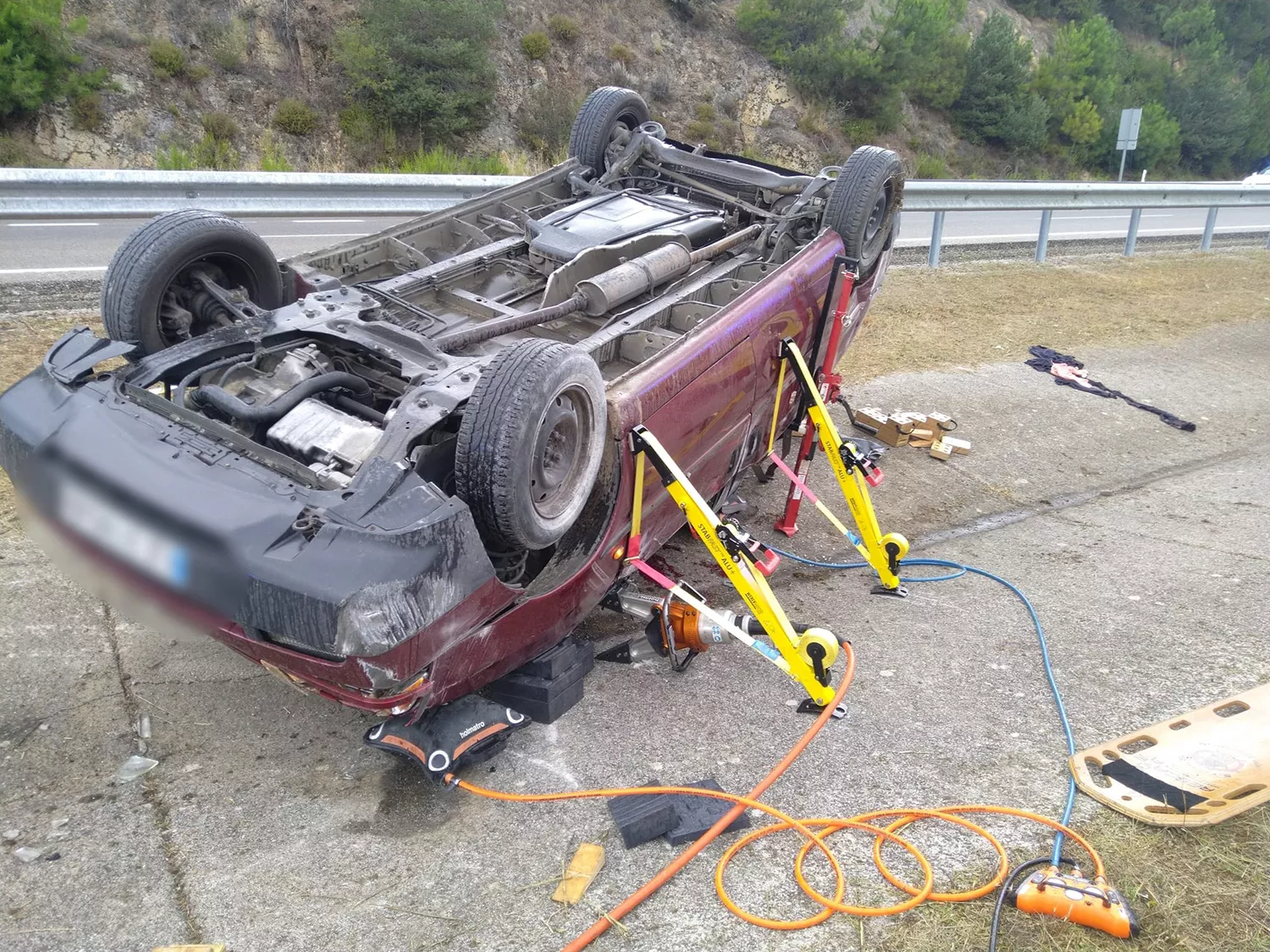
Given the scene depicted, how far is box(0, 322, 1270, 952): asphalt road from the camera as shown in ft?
8.18

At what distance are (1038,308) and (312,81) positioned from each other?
16272 mm

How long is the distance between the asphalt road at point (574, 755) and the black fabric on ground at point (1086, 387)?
2086mm

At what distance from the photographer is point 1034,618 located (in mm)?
4180

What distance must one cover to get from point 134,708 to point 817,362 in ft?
10.8

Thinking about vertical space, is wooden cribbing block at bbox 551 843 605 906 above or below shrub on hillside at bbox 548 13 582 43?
below

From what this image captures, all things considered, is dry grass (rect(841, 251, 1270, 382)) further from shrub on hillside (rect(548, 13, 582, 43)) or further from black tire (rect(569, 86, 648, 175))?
shrub on hillside (rect(548, 13, 582, 43))

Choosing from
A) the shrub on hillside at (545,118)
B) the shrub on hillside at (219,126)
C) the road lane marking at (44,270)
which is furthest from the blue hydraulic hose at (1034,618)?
the shrub on hillside at (545,118)

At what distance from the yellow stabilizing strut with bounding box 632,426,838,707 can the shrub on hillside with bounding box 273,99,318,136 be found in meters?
18.3

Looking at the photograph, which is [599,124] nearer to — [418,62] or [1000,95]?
[418,62]

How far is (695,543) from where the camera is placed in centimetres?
475

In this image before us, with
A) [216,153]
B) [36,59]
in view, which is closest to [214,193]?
[216,153]

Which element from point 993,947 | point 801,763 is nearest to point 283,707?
point 801,763

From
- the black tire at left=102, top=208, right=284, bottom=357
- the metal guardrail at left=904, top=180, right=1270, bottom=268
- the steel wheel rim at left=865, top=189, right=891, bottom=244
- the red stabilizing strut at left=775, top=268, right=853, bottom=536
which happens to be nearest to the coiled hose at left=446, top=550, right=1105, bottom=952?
the red stabilizing strut at left=775, top=268, right=853, bottom=536

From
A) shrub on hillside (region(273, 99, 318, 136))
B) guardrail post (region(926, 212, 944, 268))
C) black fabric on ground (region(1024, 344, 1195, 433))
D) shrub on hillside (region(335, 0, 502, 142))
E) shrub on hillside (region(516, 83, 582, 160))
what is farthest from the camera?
shrub on hillside (region(516, 83, 582, 160))
